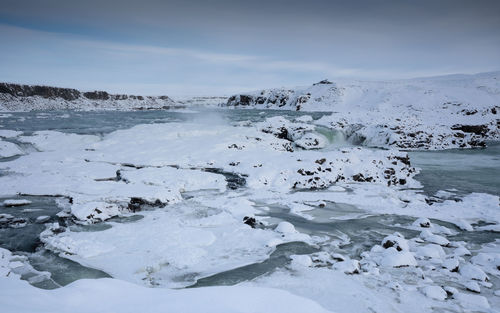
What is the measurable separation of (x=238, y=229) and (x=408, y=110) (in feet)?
153

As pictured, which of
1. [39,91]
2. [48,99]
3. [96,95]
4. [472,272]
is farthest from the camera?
[96,95]

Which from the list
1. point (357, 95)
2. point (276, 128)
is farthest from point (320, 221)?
point (357, 95)

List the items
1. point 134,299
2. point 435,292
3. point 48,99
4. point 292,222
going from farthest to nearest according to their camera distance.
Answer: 1. point 48,99
2. point 292,222
3. point 435,292
4. point 134,299

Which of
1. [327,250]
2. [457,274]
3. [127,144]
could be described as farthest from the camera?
[127,144]

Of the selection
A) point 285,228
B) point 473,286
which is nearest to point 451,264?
point 473,286

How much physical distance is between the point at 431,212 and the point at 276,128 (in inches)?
697

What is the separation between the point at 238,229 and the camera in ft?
24.3

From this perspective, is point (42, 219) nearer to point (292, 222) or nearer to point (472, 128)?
point (292, 222)

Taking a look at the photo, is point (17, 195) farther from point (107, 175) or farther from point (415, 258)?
point (415, 258)

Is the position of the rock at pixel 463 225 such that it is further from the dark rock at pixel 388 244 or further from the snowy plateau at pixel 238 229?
the dark rock at pixel 388 244

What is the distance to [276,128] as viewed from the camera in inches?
1015

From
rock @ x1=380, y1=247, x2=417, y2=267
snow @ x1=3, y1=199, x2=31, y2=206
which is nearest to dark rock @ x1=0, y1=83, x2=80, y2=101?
snow @ x1=3, y1=199, x2=31, y2=206

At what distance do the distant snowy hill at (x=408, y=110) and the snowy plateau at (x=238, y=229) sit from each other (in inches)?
320

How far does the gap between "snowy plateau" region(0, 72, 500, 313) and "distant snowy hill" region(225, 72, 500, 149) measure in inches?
320
